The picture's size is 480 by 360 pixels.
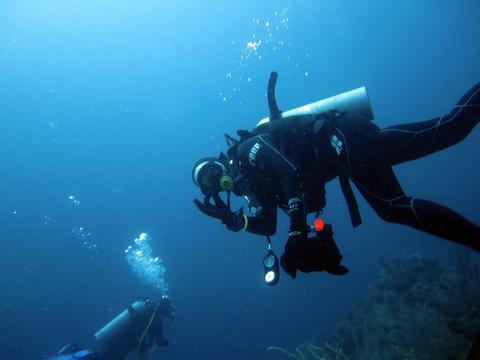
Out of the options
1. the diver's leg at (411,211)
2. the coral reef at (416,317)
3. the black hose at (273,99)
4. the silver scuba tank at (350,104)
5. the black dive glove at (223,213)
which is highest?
the black hose at (273,99)

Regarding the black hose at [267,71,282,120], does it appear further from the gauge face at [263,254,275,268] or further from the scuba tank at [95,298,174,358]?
the scuba tank at [95,298,174,358]

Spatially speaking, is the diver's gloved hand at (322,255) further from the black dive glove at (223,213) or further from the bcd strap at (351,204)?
the black dive glove at (223,213)

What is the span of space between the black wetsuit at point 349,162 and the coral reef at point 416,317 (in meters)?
3.11

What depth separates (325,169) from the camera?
3600 millimetres

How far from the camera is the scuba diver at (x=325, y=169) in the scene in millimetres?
2648

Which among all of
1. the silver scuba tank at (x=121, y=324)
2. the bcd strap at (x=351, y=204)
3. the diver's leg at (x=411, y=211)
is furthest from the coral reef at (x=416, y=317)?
the silver scuba tank at (x=121, y=324)

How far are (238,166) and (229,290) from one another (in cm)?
6873

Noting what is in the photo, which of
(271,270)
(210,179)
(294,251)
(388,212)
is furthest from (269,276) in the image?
(210,179)

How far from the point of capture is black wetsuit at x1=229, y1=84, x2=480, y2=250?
9.25ft

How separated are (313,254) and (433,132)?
1.78m

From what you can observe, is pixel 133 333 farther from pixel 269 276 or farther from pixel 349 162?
pixel 349 162

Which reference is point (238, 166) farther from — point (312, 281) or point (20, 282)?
point (20, 282)

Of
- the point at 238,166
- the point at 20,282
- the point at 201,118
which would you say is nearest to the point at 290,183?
the point at 238,166

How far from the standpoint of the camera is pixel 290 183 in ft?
10.1
